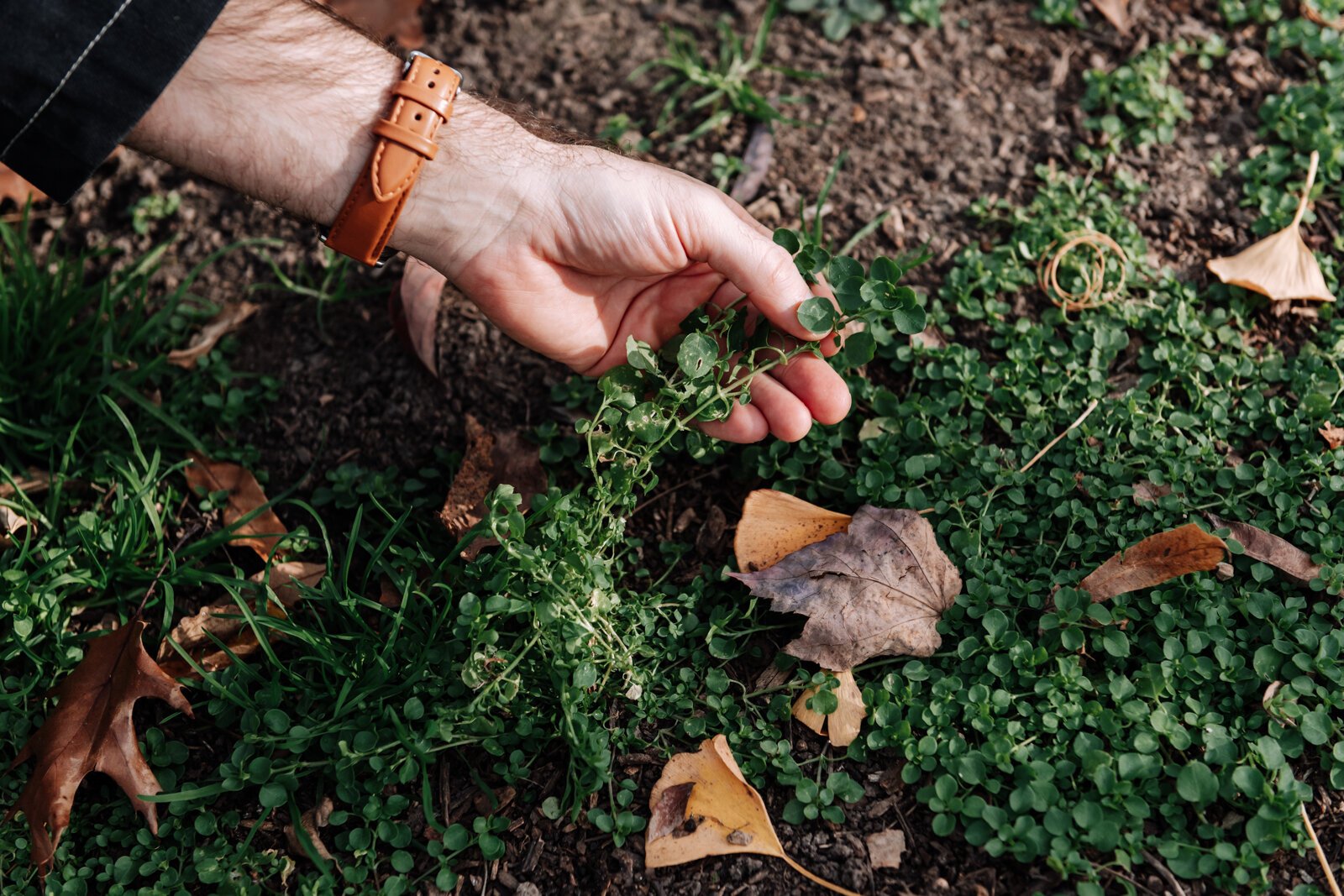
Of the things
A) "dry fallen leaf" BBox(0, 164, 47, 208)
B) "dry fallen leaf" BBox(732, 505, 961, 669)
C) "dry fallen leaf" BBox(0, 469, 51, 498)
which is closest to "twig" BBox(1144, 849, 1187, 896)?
"dry fallen leaf" BBox(732, 505, 961, 669)

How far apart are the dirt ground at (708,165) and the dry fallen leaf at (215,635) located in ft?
1.15

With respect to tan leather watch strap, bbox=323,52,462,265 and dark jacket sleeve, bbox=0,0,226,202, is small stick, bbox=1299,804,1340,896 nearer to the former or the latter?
tan leather watch strap, bbox=323,52,462,265

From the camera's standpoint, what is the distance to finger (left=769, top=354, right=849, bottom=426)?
235 cm

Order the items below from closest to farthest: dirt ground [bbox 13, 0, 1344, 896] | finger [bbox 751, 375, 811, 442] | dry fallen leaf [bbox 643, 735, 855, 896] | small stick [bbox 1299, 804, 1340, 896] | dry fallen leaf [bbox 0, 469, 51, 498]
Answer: small stick [bbox 1299, 804, 1340, 896]
dry fallen leaf [bbox 643, 735, 855, 896]
finger [bbox 751, 375, 811, 442]
dry fallen leaf [bbox 0, 469, 51, 498]
dirt ground [bbox 13, 0, 1344, 896]

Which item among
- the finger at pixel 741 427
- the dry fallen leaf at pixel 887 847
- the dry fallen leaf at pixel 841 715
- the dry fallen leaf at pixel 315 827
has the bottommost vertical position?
the dry fallen leaf at pixel 315 827

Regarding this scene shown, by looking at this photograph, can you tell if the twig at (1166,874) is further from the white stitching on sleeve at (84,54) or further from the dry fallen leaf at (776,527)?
the white stitching on sleeve at (84,54)

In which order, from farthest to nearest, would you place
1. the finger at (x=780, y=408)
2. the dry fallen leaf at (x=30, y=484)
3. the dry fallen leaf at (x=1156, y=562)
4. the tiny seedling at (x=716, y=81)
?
1. the tiny seedling at (x=716, y=81)
2. the dry fallen leaf at (x=30, y=484)
3. the finger at (x=780, y=408)
4. the dry fallen leaf at (x=1156, y=562)

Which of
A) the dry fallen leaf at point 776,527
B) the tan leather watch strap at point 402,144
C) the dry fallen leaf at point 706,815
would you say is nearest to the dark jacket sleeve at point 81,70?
the tan leather watch strap at point 402,144

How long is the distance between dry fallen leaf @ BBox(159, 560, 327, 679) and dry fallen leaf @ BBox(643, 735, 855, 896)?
3.26ft

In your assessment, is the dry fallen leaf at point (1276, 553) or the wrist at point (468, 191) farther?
the wrist at point (468, 191)

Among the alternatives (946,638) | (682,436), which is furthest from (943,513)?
(682,436)

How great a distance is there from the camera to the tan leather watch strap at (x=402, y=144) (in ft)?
7.34

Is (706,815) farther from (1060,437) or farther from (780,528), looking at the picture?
(1060,437)

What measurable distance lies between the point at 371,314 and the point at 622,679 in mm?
1416
